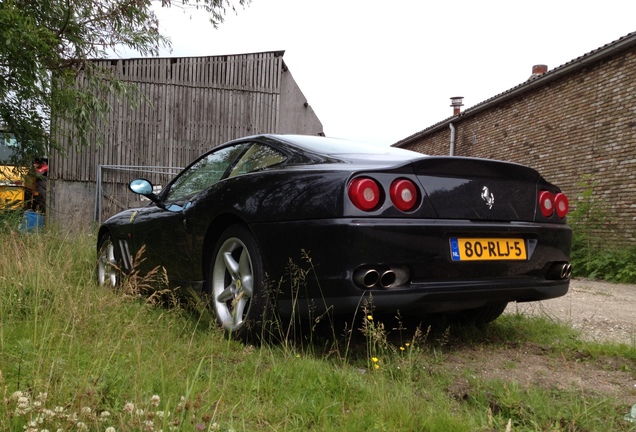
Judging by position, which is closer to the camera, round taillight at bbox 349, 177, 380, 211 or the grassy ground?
the grassy ground

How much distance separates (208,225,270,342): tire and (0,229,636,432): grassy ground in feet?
0.37

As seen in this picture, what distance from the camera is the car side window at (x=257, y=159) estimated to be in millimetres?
3004

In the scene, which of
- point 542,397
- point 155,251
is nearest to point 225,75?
point 155,251

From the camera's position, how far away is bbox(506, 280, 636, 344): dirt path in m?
3.63

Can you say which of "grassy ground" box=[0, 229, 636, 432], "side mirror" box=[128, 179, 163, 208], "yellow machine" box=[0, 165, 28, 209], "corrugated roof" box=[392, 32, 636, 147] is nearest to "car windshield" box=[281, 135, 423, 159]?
"grassy ground" box=[0, 229, 636, 432]

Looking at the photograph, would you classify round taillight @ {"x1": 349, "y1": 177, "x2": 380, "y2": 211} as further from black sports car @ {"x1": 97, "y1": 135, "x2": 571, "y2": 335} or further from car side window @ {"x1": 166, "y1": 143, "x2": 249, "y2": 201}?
car side window @ {"x1": 166, "y1": 143, "x2": 249, "y2": 201}

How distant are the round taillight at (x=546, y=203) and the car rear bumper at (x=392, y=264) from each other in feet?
Result: 0.78

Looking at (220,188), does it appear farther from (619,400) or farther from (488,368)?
(619,400)

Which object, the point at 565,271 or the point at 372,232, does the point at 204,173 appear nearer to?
the point at 372,232

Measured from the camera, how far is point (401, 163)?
2.52 m

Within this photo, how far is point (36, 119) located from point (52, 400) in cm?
594

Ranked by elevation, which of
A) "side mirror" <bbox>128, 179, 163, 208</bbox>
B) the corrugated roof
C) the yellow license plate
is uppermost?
the corrugated roof

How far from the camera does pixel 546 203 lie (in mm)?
2969

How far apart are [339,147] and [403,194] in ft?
2.31
